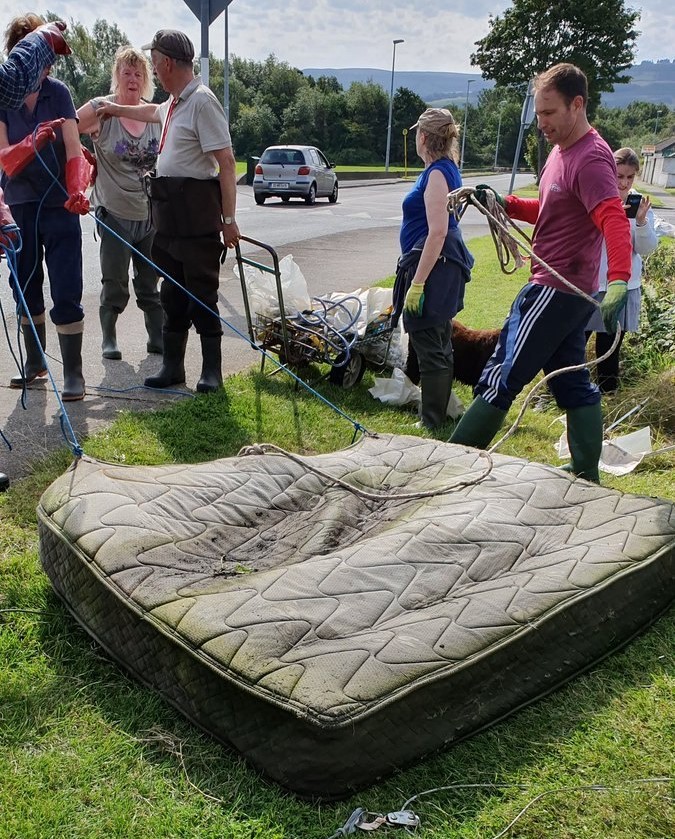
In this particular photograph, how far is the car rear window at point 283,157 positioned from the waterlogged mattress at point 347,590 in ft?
67.5

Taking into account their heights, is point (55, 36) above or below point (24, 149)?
above

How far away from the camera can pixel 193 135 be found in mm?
4496

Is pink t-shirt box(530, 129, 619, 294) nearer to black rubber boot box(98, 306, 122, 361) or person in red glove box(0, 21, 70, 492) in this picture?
person in red glove box(0, 21, 70, 492)

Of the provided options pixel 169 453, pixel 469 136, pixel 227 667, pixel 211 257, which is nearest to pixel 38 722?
pixel 227 667

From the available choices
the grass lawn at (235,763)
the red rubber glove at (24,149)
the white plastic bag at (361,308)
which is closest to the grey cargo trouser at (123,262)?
the red rubber glove at (24,149)

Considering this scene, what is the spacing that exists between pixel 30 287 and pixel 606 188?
11.2ft

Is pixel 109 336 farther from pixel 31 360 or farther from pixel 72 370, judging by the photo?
pixel 72 370

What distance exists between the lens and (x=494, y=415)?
12.7ft

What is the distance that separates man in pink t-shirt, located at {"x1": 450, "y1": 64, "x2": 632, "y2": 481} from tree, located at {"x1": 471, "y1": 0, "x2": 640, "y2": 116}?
4194 centimetres

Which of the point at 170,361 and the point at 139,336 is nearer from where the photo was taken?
the point at 170,361

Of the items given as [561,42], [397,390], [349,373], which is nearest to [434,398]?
[397,390]

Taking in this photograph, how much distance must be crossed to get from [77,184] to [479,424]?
8.40 feet

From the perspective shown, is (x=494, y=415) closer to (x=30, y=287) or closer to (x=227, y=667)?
(x=227, y=667)

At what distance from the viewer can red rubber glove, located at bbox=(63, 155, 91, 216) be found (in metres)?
4.30
